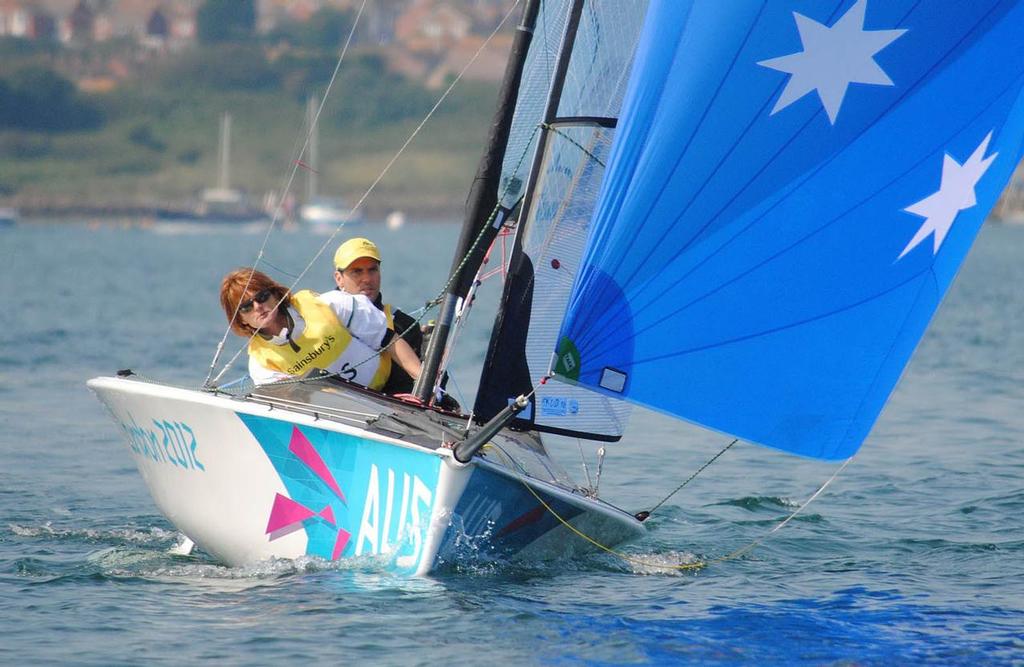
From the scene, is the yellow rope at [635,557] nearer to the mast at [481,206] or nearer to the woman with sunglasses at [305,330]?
the mast at [481,206]

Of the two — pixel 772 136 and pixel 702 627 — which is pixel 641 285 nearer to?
pixel 772 136

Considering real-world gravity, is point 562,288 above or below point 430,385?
above

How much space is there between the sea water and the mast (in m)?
0.37

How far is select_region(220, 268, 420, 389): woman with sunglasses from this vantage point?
6.92m

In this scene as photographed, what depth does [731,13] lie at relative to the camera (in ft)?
20.4

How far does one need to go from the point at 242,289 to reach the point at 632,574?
84.2 inches

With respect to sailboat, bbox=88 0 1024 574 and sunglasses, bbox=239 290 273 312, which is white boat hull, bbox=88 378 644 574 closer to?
→ sailboat, bbox=88 0 1024 574

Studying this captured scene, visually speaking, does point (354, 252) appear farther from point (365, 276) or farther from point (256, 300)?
point (256, 300)

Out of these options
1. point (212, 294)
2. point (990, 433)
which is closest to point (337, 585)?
point (990, 433)

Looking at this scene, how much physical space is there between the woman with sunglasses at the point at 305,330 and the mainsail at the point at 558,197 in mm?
540

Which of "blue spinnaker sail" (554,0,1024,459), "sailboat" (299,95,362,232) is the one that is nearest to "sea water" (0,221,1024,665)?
"blue spinnaker sail" (554,0,1024,459)

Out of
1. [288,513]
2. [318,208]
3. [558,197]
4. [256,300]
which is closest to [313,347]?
[256,300]

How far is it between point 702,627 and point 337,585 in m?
1.49

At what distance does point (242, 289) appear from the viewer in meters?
6.87
